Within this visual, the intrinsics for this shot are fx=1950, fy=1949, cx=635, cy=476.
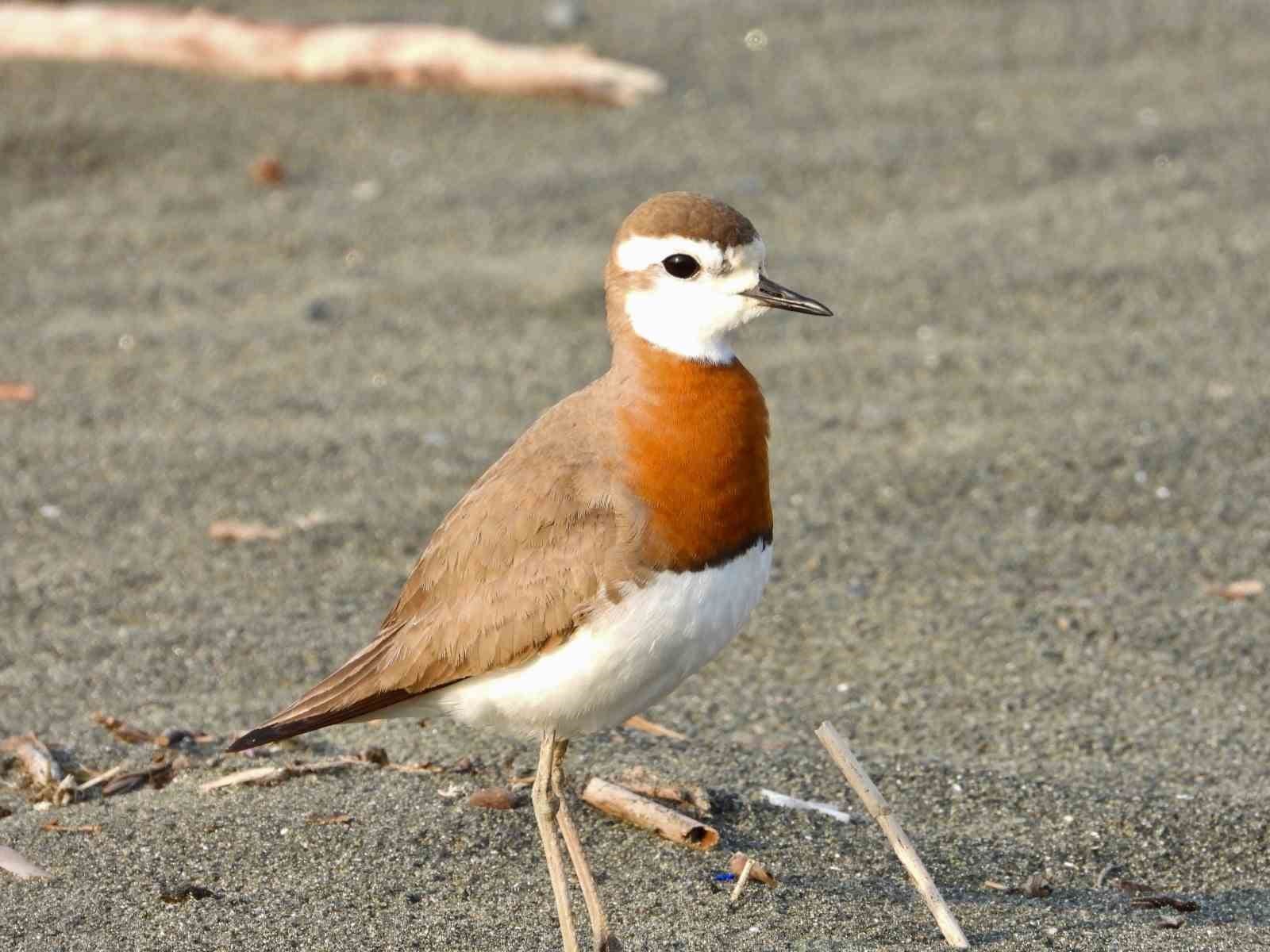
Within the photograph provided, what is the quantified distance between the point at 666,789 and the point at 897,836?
0.82m

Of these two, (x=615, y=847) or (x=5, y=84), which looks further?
(x=5, y=84)

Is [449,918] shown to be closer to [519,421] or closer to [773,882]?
[773,882]

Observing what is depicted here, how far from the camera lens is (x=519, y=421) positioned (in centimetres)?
699

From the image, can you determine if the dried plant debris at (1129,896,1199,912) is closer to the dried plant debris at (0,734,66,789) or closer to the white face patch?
the white face patch

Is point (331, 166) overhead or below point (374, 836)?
overhead

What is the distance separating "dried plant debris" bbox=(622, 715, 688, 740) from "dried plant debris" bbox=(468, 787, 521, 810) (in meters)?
0.51


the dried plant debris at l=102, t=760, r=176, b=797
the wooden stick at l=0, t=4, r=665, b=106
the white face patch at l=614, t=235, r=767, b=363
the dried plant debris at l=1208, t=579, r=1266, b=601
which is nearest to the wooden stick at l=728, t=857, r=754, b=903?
the white face patch at l=614, t=235, r=767, b=363

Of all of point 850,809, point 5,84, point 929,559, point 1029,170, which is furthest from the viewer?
point 5,84

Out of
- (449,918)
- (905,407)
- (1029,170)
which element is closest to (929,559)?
(905,407)

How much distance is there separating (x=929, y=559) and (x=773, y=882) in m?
2.02

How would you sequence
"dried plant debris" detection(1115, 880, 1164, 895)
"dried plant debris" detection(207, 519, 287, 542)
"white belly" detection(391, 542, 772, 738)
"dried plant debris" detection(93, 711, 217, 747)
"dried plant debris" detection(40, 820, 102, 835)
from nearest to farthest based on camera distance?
"white belly" detection(391, 542, 772, 738)
"dried plant debris" detection(1115, 880, 1164, 895)
"dried plant debris" detection(40, 820, 102, 835)
"dried plant debris" detection(93, 711, 217, 747)
"dried plant debris" detection(207, 519, 287, 542)

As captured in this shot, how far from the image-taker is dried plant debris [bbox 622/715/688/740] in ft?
16.5

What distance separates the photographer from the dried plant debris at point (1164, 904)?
4.20m

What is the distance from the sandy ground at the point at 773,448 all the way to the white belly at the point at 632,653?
1.64 feet
